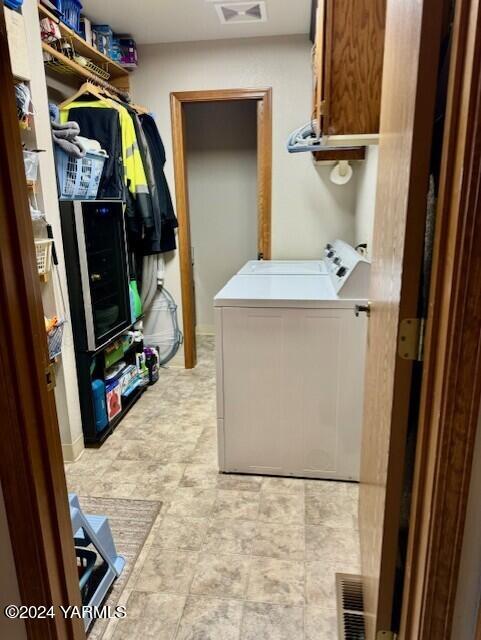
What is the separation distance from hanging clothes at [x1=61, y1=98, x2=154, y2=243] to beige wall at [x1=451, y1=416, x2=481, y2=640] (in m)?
2.83

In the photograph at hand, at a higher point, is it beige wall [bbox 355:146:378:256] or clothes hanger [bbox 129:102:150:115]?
clothes hanger [bbox 129:102:150:115]

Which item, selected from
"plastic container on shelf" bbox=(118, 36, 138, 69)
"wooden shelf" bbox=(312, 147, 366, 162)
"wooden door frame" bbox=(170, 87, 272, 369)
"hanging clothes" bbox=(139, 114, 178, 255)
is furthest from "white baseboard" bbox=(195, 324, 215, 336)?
"plastic container on shelf" bbox=(118, 36, 138, 69)

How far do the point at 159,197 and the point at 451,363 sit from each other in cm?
299

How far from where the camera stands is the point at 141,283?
384 centimetres

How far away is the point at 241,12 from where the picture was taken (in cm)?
285

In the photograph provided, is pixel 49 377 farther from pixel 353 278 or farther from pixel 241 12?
pixel 241 12

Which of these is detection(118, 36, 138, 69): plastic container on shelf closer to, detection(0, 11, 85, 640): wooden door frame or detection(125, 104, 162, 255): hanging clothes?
detection(125, 104, 162, 255): hanging clothes

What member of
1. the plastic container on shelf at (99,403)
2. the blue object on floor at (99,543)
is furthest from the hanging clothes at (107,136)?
the blue object on floor at (99,543)

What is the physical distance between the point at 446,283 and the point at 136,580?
155 centimetres

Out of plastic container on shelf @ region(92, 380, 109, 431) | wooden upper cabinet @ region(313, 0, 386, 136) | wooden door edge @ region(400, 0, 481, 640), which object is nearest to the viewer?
wooden door edge @ region(400, 0, 481, 640)

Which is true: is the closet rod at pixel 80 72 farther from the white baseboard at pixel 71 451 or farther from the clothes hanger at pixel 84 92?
the white baseboard at pixel 71 451

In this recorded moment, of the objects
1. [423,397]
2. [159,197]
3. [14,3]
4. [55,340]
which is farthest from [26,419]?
[159,197]

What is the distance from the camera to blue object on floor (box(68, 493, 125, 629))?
1.48 m

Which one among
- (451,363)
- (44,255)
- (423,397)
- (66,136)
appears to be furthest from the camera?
(66,136)
